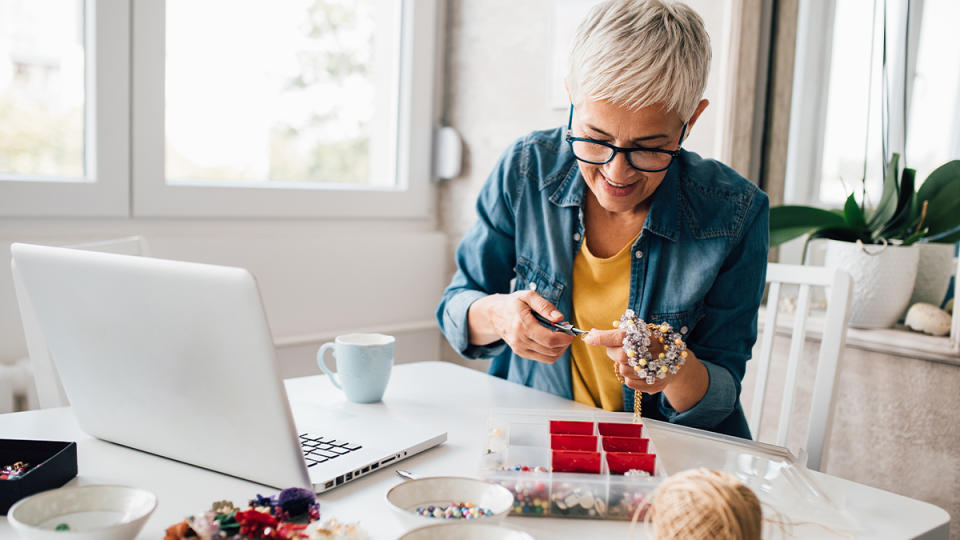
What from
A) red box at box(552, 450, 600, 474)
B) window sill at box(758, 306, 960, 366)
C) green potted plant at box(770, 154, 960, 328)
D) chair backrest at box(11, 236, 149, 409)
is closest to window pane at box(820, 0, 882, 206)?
green potted plant at box(770, 154, 960, 328)

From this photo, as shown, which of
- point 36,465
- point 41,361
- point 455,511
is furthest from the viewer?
point 41,361

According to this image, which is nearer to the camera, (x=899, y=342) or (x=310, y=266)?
(x=899, y=342)

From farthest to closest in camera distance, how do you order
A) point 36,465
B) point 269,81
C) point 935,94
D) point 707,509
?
point 269,81 → point 935,94 → point 36,465 → point 707,509

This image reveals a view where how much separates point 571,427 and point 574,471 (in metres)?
0.12

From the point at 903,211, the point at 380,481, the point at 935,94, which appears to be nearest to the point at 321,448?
the point at 380,481

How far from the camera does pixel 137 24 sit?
1829 mm

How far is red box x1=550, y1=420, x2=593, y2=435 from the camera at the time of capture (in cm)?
92

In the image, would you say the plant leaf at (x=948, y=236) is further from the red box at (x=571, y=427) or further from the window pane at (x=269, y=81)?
the window pane at (x=269, y=81)

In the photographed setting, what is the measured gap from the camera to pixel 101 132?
5.89 feet

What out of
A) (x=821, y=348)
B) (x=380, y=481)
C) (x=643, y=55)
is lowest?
(x=380, y=481)

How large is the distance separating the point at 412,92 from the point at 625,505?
75.9 inches

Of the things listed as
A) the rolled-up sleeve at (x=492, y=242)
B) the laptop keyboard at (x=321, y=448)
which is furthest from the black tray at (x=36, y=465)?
the rolled-up sleeve at (x=492, y=242)

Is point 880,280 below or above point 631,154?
below

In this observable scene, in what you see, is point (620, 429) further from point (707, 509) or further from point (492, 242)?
point (492, 242)
